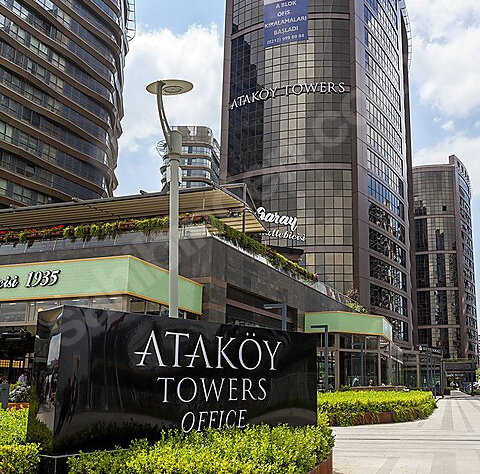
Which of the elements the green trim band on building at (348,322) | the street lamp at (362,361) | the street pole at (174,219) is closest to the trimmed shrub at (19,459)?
the street pole at (174,219)

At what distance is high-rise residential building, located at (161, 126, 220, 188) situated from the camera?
132 meters

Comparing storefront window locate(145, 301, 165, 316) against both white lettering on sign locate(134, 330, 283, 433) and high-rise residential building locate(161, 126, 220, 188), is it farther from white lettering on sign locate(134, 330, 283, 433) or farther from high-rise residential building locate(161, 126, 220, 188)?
high-rise residential building locate(161, 126, 220, 188)

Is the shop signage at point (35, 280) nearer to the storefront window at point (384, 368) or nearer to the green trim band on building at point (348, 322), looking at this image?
the green trim band on building at point (348, 322)

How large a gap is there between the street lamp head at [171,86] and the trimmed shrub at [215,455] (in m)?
6.89

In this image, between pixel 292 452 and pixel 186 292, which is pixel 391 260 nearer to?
pixel 186 292

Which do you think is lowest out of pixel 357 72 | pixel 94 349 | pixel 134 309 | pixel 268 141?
pixel 94 349

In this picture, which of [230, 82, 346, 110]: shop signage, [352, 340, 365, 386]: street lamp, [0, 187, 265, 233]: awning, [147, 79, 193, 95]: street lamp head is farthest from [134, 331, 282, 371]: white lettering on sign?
[230, 82, 346, 110]: shop signage

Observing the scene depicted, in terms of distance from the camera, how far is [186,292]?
85.0 ft

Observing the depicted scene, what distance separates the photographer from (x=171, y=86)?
1306 centimetres

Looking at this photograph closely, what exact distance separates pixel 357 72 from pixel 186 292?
66.0 metres

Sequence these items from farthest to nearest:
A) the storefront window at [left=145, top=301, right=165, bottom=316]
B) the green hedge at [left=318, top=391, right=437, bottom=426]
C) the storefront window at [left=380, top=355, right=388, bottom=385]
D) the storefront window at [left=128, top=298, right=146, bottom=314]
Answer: the storefront window at [left=380, top=355, right=388, bottom=385] < the green hedge at [left=318, top=391, right=437, bottom=426] < the storefront window at [left=145, top=301, right=165, bottom=316] < the storefront window at [left=128, top=298, right=146, bottom=314]

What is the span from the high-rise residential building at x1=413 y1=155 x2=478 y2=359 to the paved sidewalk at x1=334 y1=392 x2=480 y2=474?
133028 millimetres

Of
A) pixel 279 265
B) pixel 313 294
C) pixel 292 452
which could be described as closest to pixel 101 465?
pixel 292 452

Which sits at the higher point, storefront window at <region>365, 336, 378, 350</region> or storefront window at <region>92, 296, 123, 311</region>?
storefront window at <region>92, 296, 123, 311</region>
